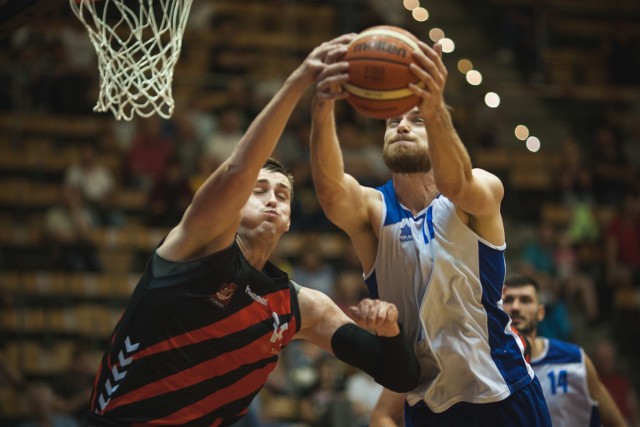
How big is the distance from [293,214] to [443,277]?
7343 mm

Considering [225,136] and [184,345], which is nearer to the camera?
[184,345]

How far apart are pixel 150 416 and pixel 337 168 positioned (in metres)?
1.51

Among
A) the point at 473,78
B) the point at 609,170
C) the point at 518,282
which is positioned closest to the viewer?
the point at 518,282

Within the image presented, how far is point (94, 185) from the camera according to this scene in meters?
11.6

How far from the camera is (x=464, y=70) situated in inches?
557

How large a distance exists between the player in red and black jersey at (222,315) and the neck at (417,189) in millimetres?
683

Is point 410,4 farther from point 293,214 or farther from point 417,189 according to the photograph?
point 417,189

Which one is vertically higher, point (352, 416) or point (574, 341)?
point (352, 416)

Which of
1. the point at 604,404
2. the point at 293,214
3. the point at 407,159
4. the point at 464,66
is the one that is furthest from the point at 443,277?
the point at 464,66

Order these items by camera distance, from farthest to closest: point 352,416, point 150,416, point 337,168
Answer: point 352,416 < point 337,168 < point 150,416

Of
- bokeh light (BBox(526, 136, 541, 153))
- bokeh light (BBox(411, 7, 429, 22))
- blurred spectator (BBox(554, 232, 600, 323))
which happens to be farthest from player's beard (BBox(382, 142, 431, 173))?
bokeh light (BBox(411, 7, 429, 22))

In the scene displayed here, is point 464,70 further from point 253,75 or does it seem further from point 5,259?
point 5,259

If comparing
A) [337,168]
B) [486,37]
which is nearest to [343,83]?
[337,168]

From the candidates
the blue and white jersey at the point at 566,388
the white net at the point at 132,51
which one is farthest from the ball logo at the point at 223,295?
the blue and white jersey at the point at 566,388
